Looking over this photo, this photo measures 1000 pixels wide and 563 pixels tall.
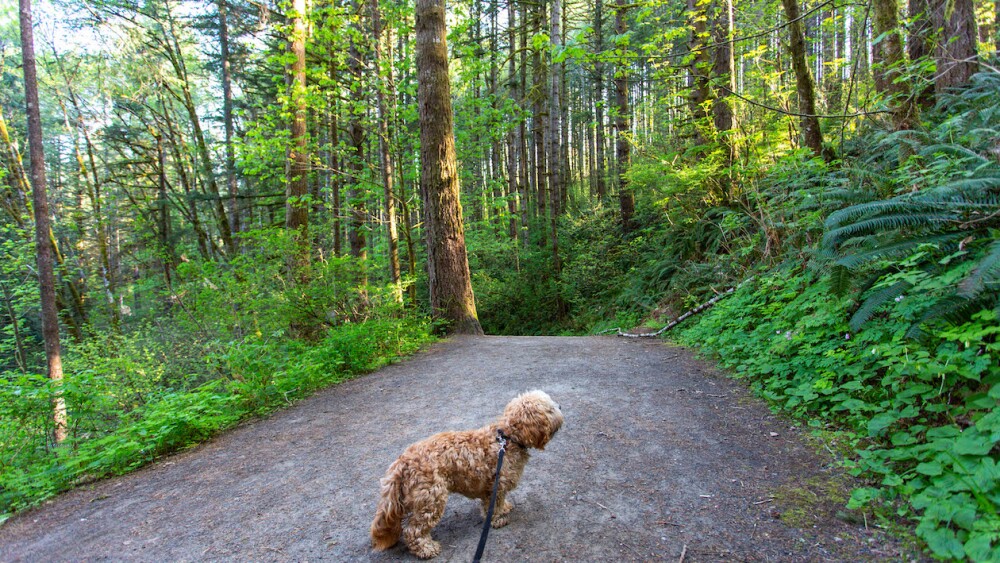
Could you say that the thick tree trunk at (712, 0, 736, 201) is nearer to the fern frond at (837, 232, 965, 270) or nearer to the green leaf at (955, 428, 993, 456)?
the fern frond at (837, 232, 965, 270)

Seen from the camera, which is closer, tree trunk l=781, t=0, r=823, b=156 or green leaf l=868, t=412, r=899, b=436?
green leaf l=868, t=412, r=899, b=436

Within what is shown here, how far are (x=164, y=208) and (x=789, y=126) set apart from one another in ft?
66.4

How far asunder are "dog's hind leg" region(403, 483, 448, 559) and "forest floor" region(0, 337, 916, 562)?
10 cm

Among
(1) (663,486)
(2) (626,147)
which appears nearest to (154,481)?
(1) (663,486)

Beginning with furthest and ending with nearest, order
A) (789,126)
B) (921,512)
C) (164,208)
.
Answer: (164,208) < (789,126) < (921,512)

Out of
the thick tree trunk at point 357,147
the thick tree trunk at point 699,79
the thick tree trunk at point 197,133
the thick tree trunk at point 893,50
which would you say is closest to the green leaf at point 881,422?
the thick tree trunk at point 893,50

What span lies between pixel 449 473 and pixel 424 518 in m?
0.24

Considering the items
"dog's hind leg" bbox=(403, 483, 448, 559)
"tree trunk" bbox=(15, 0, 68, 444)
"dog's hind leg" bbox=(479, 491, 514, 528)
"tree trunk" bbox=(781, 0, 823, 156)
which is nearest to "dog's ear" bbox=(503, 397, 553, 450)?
"dog's hind leg" bbox=(479, 491, 514, 528)

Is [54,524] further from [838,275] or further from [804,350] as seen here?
[838,275]

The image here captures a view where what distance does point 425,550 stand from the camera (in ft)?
7.42

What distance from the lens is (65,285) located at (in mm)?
15055

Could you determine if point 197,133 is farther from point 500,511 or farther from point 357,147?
point 500,511

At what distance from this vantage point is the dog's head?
242 centimetres

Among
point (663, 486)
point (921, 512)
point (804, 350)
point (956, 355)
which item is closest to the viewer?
point (921, 512)
